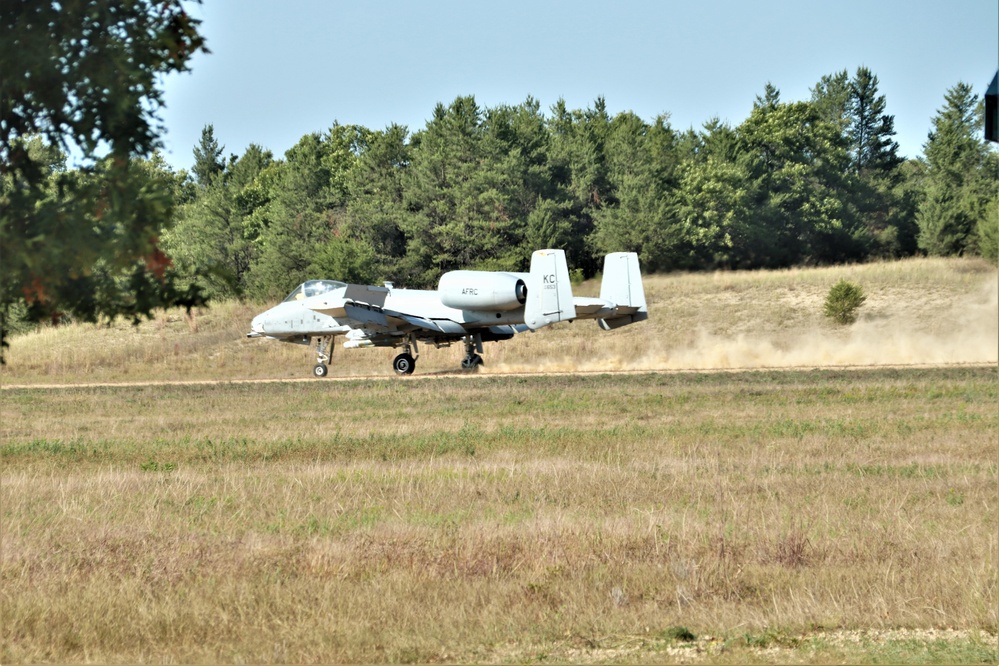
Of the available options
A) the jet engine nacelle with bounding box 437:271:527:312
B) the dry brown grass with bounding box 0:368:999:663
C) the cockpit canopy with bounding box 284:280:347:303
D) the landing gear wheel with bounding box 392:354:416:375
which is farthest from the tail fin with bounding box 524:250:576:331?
the dry brown grass with bounding box 0:368:999:663

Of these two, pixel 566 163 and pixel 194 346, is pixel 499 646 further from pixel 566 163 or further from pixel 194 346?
pixel 566 163

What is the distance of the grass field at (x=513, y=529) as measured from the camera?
26.9 feet

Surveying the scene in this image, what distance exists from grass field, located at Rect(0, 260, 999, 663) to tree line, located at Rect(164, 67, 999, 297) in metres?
37.1

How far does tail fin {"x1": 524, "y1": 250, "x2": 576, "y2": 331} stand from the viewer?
1314 inches

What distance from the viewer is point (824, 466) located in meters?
15.6

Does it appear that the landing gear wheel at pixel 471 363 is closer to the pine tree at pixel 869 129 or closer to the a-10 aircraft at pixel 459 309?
the a-10 aircraft at pixel 459 309

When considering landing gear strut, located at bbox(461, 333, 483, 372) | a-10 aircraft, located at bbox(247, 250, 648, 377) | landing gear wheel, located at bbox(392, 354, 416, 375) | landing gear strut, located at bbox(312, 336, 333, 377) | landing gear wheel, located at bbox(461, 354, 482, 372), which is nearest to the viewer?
a-10 aircraft, located at bbox(247, 250, 648, 377)

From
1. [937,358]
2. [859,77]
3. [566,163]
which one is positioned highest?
[859,77]

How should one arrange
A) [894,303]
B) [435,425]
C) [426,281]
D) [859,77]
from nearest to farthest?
[435,425] < [894,303] < [426,281] < [859,77]

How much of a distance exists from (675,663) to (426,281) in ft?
196

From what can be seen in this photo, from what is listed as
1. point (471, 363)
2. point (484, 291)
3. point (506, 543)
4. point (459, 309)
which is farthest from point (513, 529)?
point (471, 363)

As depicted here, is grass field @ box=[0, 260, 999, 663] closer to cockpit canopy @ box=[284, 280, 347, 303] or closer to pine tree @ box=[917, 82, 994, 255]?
cockpit canopy @ box=[284, 280, 347, 303]

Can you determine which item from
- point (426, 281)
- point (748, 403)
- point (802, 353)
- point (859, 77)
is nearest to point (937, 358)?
point (802, 353)

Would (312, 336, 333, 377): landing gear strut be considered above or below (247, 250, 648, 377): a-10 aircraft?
below
